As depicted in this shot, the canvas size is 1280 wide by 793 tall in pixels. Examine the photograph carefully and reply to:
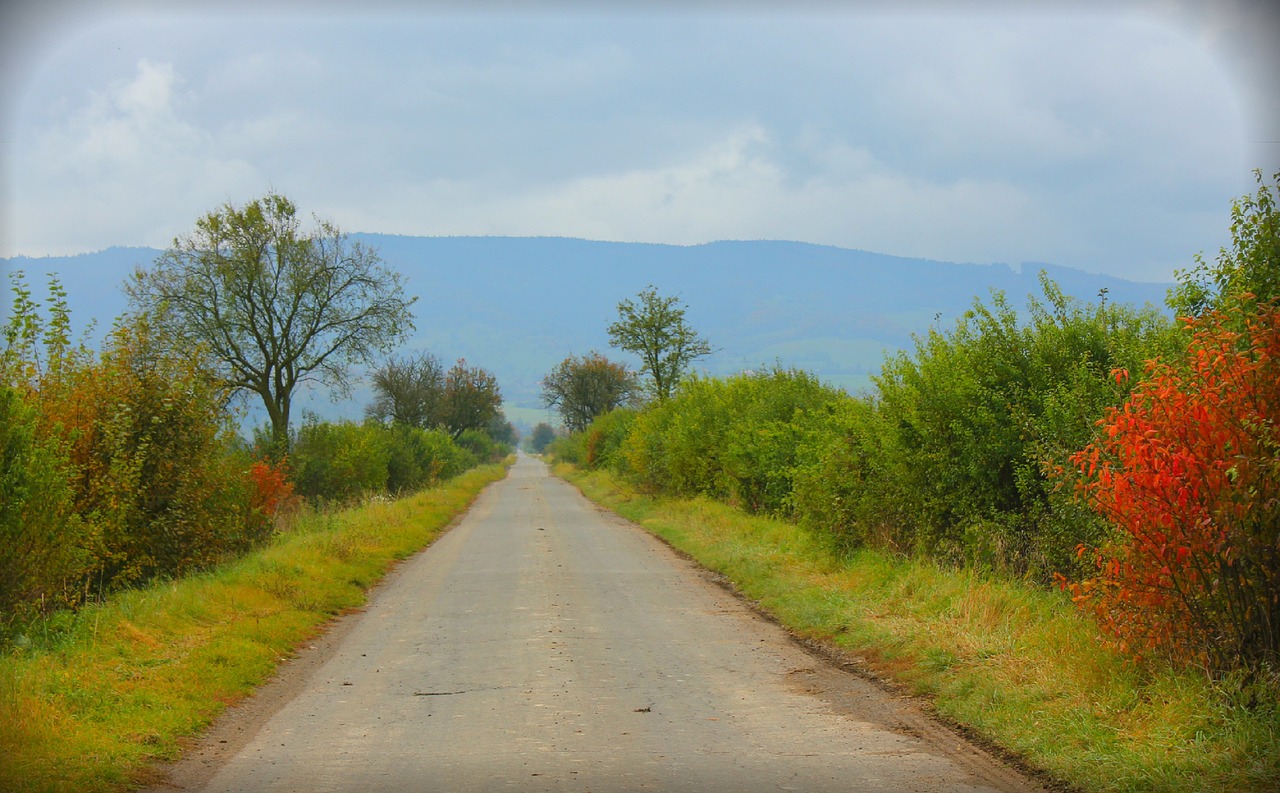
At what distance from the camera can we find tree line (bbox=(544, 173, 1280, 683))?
6105 mm

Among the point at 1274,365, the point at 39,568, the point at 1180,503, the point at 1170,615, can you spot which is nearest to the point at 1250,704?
the point at 1170,615

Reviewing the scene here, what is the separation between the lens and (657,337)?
184ft

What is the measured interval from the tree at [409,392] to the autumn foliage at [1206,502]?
61449 millimetres

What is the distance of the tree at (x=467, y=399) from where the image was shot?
83.3 meters

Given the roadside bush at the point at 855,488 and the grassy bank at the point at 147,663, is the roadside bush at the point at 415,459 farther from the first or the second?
the grassy bank at the point at 147,663

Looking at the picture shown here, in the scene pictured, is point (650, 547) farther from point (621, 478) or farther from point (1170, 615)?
point (621, 478)

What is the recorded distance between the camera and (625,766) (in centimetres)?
601

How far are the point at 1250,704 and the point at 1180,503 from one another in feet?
4.05

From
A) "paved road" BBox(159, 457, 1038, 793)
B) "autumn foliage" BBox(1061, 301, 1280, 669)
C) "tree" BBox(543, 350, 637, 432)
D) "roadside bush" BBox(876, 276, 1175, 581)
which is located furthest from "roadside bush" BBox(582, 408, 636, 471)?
"autumn foliage" BBox(1061, 301, 1280, 669)

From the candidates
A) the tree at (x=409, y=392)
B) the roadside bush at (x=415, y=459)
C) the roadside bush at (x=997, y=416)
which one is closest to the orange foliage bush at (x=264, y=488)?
the roadside bush at (x=997, y=416)

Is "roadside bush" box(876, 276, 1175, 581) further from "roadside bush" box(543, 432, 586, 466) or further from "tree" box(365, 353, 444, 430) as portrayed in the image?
"roadside bush" box(543, 432, 586, 466)

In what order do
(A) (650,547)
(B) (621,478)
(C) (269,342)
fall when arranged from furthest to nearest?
(B) (621,478)
(C) (269,342)
(A) (650,547)

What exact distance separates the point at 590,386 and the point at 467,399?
1093 cm

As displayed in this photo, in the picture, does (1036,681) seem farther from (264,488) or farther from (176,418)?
(264,488)
